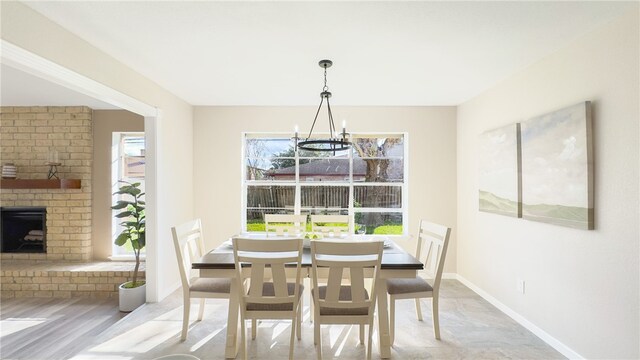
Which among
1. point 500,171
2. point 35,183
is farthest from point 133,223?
point 500,171

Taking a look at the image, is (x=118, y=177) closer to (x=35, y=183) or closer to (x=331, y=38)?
(x=35, y=183)

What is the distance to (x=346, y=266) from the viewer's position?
2062 millimetres

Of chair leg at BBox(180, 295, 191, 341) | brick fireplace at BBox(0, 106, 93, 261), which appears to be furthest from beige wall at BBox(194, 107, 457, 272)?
chair leg at BBox(180, 295, 191, 341)

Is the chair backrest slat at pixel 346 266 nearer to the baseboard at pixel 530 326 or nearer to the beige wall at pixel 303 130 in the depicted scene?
the baseboard at pixel 530 326

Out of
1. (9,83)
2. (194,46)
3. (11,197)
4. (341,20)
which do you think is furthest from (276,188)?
(11,197)

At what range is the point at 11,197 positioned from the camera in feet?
14.1

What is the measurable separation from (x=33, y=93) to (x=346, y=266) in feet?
14.0

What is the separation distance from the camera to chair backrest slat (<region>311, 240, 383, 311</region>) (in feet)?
6.62

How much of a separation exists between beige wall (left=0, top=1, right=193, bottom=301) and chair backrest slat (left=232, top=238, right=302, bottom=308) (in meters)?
1.75

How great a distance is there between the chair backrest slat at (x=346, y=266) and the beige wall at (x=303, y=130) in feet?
7.84

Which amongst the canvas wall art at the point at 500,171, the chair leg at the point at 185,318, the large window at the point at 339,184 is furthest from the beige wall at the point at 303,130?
the chair leg at the point at 185,318

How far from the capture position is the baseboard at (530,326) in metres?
2.36

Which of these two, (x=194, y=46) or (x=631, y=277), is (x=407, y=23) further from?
(x=631, y=277)

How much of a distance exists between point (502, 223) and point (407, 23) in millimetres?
2322
